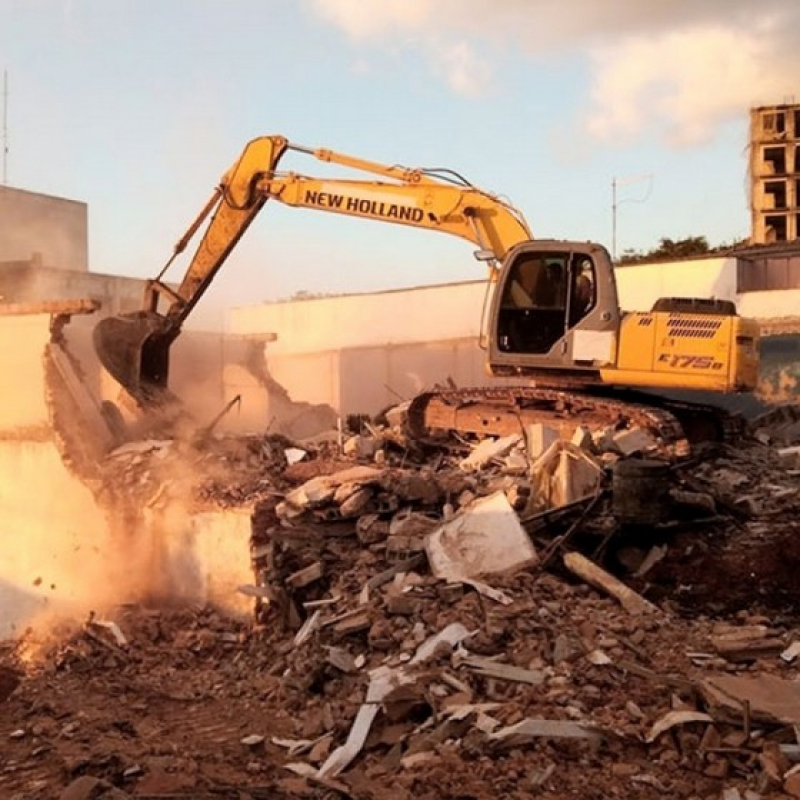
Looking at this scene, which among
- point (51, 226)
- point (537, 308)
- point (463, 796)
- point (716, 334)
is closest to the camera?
point (463, 796)

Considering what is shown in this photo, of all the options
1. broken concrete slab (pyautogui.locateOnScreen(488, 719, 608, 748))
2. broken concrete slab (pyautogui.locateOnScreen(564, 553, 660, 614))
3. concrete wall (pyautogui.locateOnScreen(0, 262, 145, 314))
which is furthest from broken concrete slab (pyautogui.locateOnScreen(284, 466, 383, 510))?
concrete wall (pyautogui.locateOnScreen(0, 262, 145, 314))

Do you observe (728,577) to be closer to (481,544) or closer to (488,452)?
(481,544)

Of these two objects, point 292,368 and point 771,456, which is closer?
point 771,456

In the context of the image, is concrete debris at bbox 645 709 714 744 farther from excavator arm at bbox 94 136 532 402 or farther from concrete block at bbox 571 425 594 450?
excavator arm at bbox 94 136 532 402

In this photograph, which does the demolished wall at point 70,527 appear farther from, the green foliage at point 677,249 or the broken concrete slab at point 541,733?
the green foliage at point 677,249

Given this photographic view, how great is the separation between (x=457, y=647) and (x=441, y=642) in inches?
4.2

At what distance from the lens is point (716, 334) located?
34.5 ft

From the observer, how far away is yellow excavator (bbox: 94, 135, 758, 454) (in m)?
10.7

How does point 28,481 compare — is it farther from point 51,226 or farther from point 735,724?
point 51,226

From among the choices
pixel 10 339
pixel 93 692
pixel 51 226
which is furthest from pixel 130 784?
pixel 51 226

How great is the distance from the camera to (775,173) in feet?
110

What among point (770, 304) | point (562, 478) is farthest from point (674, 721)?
point (770, 304)

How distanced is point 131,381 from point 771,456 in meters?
7.29

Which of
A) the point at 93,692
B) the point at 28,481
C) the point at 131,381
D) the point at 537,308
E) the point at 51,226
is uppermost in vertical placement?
the point at 51,226
